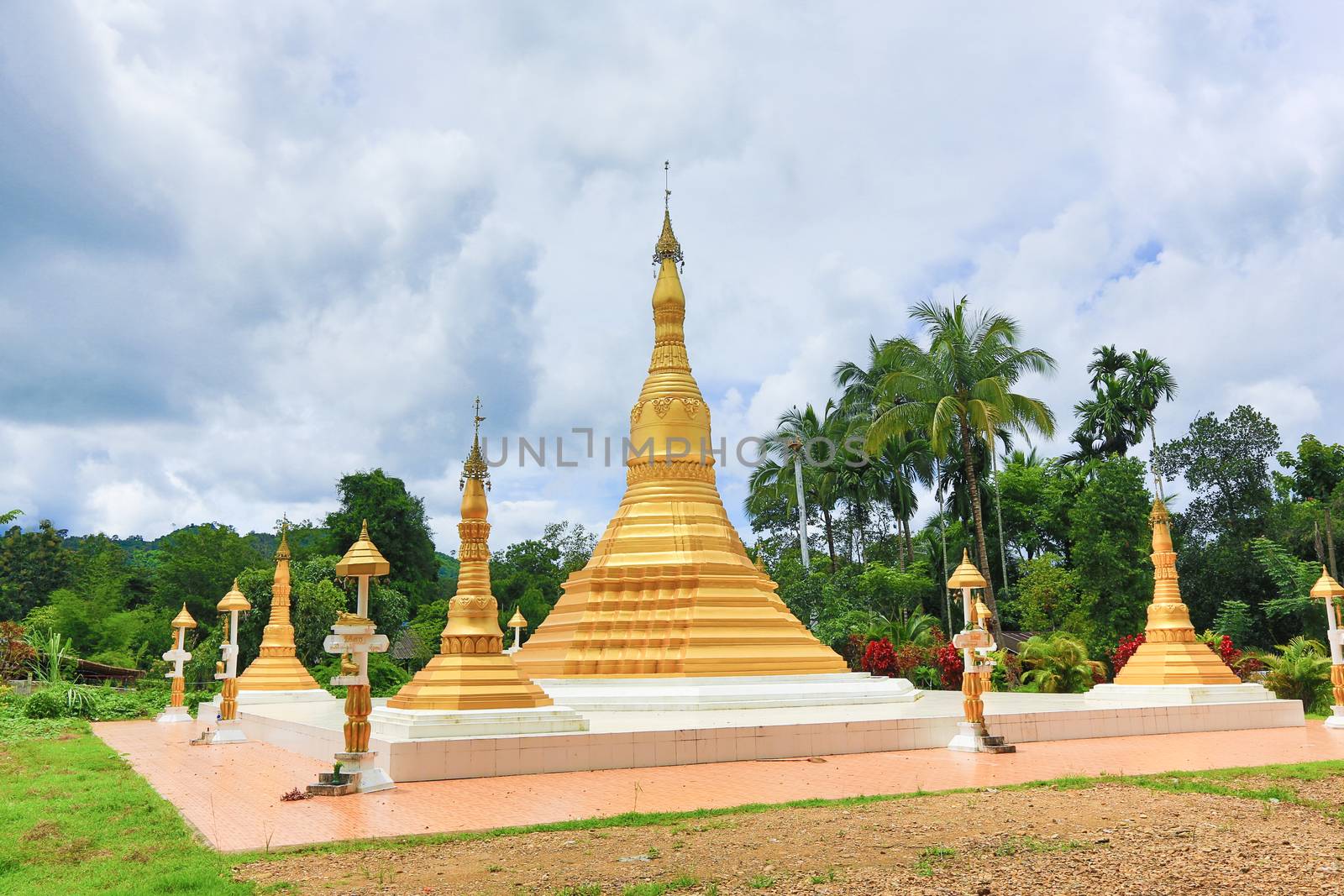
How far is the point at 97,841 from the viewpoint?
8.39m

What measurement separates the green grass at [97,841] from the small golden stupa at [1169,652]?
56.2 ft

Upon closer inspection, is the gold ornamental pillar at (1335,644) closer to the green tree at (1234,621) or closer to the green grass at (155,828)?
the green grass at (155,828)

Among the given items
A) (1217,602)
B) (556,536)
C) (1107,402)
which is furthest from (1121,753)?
(556,536)

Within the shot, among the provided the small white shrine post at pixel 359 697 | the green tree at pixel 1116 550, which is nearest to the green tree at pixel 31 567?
the small white shrine post at pixel 359 697

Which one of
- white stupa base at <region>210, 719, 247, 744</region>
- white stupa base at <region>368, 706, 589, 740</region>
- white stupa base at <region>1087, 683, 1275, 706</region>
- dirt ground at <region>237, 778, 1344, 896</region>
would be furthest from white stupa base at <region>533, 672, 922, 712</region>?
dirt ground at <region>237, 778, 1344, 896</region>

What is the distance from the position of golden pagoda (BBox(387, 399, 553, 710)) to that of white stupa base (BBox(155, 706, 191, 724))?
431 inches

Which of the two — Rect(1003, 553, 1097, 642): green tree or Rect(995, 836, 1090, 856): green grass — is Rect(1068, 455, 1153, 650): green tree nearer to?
Rect(1003, 553, 1097, 642): green tree

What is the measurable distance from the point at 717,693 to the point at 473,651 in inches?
206

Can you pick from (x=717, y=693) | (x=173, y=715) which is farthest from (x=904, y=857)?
(x=173, y=715)

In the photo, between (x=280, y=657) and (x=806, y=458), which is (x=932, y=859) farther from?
(x=806, y=458)

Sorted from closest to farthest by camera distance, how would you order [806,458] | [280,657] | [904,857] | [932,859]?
[932,859] < [904,857] < [280,657] < [806,458]

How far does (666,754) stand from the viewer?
13.7 meters

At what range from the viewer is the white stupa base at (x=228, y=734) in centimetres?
1806

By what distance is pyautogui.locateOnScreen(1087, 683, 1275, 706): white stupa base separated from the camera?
18953 millimetres
